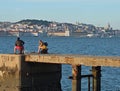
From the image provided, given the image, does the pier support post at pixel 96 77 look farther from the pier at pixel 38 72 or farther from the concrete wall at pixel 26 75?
the concrete wall at pixel 26 75

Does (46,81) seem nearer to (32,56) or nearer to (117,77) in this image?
(32,56)

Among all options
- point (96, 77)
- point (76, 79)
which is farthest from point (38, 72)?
point (96, 77)

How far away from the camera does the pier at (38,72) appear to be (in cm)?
2398

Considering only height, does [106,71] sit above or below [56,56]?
below

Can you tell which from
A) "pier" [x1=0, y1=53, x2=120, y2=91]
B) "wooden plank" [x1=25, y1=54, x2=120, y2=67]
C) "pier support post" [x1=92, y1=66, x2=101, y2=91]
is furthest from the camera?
"pier support post" [x1=92, y1=66, x2=101, y2=91]

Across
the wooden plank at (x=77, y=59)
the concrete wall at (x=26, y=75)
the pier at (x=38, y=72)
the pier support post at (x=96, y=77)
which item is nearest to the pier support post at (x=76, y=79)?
the pier at (x=38, y=72)

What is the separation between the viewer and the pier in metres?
24.0

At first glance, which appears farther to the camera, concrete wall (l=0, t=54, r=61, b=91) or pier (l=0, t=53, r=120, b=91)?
concrete wall (l=0, t=54, r=61, b=91)

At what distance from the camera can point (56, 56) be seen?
24312 millimetres

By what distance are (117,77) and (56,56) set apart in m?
23.4

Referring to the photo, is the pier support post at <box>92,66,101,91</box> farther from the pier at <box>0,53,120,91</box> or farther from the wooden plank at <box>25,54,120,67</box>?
the wooden plank at <box>25,54,120,67</box>

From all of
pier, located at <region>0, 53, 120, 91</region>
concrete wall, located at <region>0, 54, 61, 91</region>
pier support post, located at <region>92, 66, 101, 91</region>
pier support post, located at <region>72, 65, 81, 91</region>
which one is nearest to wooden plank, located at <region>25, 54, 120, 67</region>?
pier, located at <region>0, 53, 120, 91</region>

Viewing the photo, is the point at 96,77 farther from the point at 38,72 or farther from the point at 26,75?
the point at 26,75

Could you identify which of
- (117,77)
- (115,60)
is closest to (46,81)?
(115,60)
